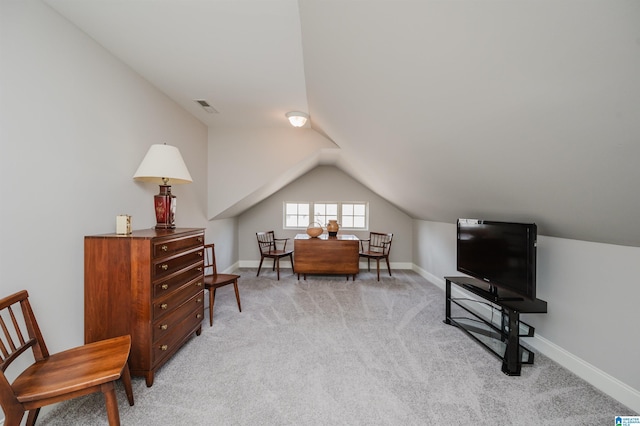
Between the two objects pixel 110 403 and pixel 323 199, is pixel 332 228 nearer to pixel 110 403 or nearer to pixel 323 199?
pixel 323 199

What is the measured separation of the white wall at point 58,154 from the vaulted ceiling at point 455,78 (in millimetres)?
236

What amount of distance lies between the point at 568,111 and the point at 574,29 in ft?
1.21

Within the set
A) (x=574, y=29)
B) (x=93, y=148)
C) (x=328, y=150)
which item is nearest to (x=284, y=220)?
(x=328, y=150)

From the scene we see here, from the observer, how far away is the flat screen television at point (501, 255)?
77.2 inches

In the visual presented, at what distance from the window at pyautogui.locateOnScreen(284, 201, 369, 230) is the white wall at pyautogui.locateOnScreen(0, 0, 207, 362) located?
3.48 m

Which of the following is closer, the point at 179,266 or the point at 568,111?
the point at 568,111

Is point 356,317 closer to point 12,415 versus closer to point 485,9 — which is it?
point 12,415

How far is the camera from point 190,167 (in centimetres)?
350

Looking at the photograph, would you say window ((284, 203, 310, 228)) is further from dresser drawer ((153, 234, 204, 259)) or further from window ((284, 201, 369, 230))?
dresser drawer ((153, 234, 204, 259))

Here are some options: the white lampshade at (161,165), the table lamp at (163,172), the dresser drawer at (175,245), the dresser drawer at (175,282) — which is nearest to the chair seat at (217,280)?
the dresser drawer at (175,282)

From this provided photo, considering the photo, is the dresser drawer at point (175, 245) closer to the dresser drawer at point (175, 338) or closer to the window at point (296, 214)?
the dresser drawer at point (175, 338)

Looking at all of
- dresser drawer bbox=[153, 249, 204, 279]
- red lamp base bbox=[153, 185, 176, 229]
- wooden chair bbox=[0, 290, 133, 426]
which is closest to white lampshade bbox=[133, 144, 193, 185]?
red lamp base bbox=[153, 185, 176, 229]

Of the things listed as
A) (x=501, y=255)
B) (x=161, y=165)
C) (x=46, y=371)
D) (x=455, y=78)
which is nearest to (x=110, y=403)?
(x=46, y=371)

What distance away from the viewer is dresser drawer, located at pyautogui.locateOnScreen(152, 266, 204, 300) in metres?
1.89
